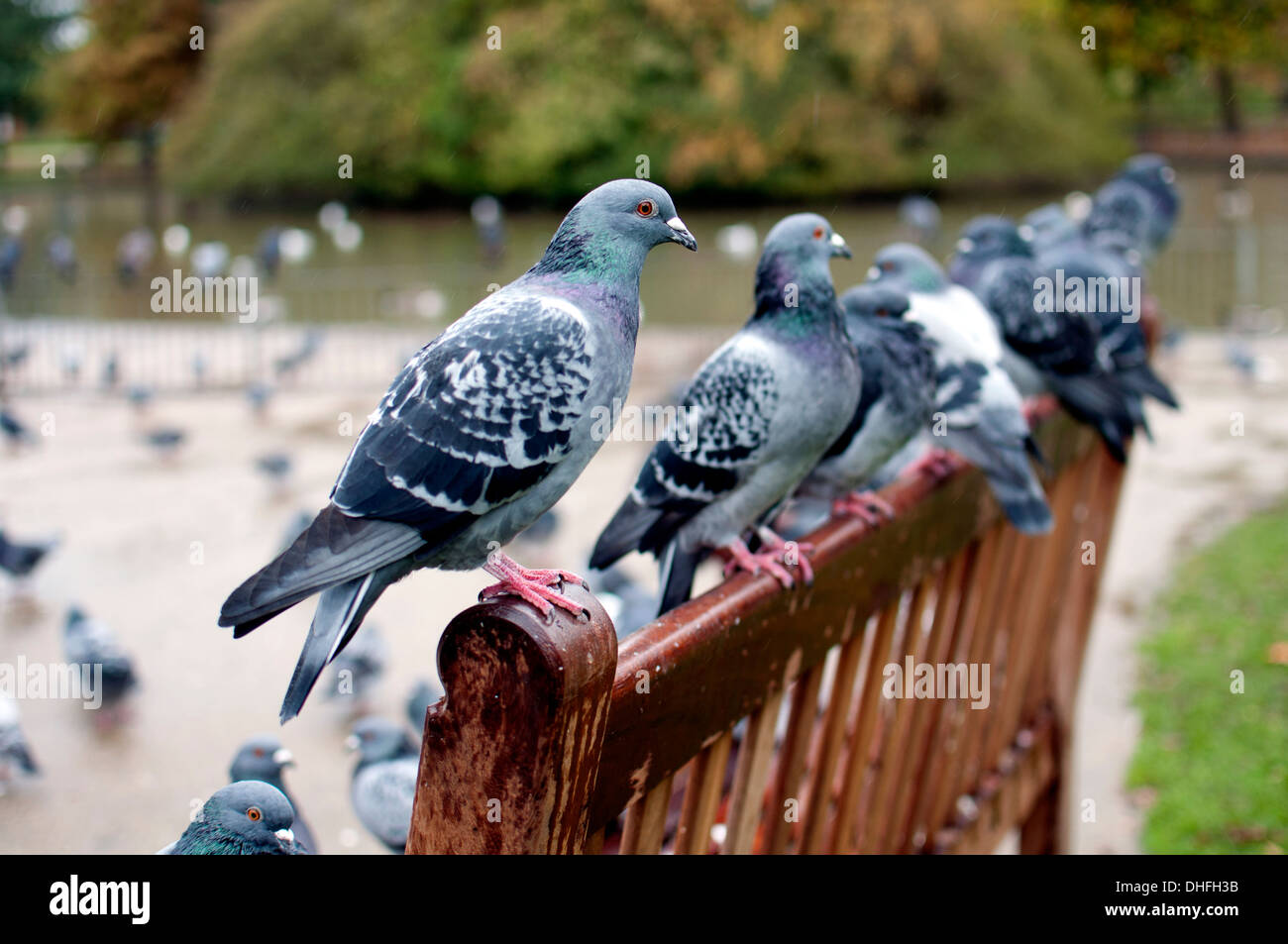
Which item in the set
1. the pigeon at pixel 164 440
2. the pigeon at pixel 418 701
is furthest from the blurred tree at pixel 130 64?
the pigeon at pixel 418 701

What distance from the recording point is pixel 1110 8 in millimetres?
31266

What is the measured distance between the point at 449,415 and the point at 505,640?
2.02 ft

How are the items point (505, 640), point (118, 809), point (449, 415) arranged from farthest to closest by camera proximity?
point (118, 809)
point (449, 415)
point (505, 640)

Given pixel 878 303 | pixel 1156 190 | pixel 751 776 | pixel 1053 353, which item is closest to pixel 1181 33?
pixel 1156 190

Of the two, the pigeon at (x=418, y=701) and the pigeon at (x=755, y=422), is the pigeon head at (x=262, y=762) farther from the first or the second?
the pigeon at (x=755, y=422)

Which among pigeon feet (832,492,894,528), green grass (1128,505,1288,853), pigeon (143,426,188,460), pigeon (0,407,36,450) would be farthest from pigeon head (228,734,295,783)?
pigeon (0,407,36,450)

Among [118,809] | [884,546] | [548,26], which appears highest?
[548,26]

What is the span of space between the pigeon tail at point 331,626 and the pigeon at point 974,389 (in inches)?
64.8

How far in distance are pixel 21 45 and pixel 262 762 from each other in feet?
77.1

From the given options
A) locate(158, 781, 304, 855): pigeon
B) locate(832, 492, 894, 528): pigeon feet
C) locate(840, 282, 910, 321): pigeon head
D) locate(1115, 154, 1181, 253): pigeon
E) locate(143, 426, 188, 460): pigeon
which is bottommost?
locate(143, 426, 188, 460): pigeon

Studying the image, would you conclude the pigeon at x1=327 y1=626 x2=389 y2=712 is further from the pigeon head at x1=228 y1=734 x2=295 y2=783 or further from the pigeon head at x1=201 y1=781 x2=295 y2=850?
the pigeon head at x1=201 y1=781 x2=295 y2=850

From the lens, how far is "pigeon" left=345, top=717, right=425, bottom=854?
3.62 m
